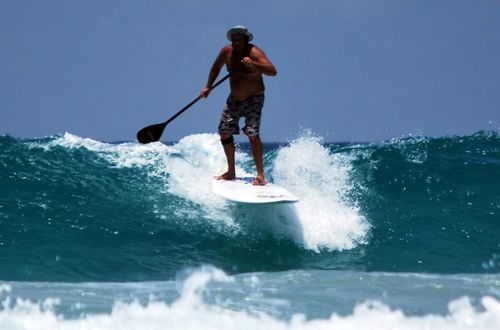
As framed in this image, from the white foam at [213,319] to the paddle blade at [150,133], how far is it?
395 cm

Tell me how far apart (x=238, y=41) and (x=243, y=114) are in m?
0.77

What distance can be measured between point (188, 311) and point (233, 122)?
343 cm

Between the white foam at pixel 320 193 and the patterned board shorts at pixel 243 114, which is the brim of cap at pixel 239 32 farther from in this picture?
the white foam at pixel 320 193

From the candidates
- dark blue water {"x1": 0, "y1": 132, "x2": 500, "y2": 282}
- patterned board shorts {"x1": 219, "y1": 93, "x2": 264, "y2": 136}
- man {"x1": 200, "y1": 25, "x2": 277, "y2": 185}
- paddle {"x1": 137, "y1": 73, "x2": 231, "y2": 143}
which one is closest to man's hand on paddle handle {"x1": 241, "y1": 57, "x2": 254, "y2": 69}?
man {"x1": 200, "y1": 25, "x2": 277, "y2": 185}

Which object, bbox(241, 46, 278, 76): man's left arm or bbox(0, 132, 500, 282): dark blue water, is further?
bbox(241, 46, 278, 76): man's left arm

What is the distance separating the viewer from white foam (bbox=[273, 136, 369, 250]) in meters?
7.40

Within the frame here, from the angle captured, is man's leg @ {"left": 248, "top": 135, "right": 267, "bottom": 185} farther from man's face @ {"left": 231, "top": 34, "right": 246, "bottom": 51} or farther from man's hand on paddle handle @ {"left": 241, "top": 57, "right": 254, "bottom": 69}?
man's face @ {"left": 231, "top": 34, "right": 246, "bottom": 51}

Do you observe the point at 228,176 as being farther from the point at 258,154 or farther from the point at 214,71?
the point at 214,71

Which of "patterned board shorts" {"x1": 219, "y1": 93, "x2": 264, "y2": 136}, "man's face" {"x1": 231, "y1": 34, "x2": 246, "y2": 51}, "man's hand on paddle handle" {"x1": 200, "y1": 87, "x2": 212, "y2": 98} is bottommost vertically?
"patterned board shorts" {"x1": 219, "y1": 93, "x2": 264, "y2": 136}

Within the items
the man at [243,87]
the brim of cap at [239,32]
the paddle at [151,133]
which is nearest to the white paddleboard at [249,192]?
the man at [243,87]

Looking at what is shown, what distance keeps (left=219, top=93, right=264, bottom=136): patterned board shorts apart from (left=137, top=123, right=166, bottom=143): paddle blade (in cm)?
111

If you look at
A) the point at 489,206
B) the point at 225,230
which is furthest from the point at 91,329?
the point at 489,206

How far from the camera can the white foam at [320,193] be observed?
7402 millimetres

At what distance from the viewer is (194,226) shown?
779cm
